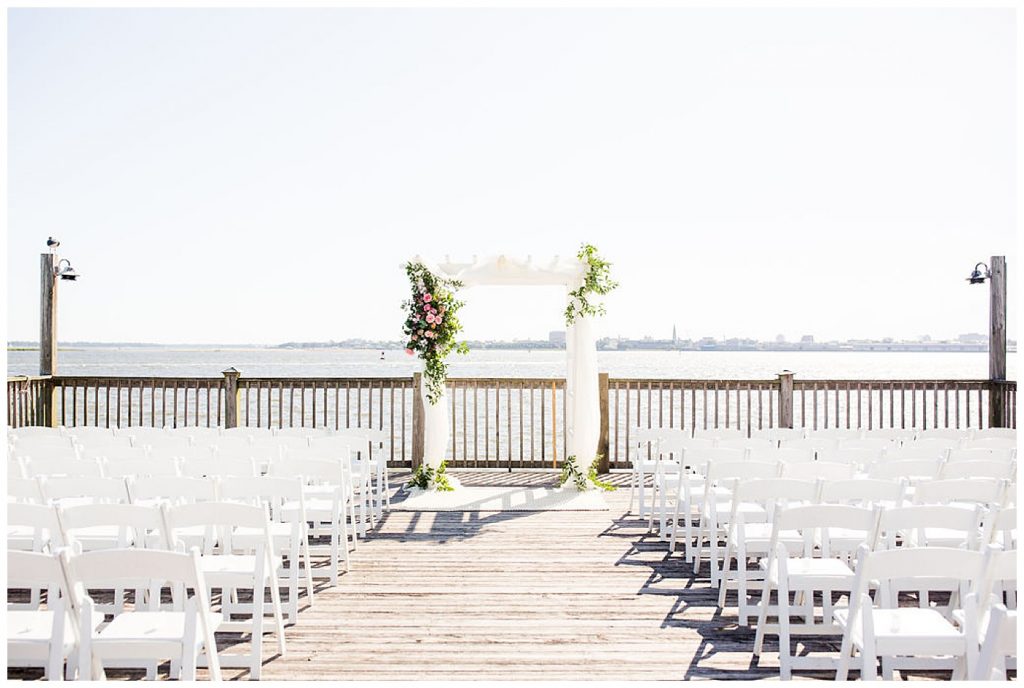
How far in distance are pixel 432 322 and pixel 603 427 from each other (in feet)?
8.36

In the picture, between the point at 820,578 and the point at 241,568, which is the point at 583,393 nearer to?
the point at 820,578

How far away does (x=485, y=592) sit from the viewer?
4.82 metres

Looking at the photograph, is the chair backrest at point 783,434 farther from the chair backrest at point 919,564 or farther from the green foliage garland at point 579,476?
the chair backrest at point 919,564

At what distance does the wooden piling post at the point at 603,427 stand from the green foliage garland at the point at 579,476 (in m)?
0.80

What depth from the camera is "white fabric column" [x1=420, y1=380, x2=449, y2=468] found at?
8.41m

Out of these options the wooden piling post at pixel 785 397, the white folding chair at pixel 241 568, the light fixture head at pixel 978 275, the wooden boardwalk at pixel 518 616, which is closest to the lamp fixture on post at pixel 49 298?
the wooden boardwalk at pixel 518 616

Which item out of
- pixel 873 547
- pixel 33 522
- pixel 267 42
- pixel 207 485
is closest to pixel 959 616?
pixel 873 547

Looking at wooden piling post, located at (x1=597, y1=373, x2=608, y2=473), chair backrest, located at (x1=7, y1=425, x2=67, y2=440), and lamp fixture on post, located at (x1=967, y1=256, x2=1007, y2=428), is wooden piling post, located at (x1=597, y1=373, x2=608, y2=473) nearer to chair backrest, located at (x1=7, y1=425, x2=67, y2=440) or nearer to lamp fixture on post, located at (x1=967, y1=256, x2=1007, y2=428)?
lamp fixture on post, located at (x1=967, y1=256, x2=1007, y2=428)

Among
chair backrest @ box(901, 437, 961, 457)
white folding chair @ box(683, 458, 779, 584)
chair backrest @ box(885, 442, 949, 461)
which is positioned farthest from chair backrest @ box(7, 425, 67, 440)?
chair backrest @ box(901, 437, 961, 457)

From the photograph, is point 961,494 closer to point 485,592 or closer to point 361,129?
point 485,592

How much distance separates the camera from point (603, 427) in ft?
31.0

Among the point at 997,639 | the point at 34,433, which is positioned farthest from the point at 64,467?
the point at 997,639

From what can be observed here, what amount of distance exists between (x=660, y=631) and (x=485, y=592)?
45.6 inches

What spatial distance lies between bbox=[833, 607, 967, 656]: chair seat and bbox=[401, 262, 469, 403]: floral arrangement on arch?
19.2ft
